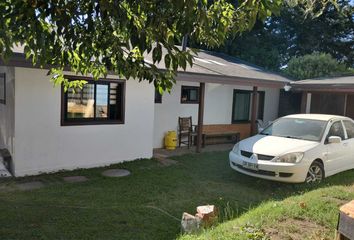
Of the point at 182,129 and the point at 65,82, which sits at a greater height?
the point at 65,82

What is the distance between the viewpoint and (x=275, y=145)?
7.52 meters

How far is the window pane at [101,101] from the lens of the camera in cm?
884

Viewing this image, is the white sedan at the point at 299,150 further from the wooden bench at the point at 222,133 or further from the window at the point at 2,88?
the window at the point at 2,88

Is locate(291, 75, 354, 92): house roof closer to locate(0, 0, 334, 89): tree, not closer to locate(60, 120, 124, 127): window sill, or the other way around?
locate(60, 120, 124, 127): window sill

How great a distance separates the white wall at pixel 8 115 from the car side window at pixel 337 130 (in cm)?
729

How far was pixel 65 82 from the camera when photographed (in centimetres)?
363

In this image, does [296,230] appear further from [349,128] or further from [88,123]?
[88,123]

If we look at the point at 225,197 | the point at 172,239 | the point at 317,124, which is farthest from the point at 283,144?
the point at 172,239

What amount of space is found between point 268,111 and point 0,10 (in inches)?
594

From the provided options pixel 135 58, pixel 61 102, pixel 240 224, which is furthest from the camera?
pixel 61 102

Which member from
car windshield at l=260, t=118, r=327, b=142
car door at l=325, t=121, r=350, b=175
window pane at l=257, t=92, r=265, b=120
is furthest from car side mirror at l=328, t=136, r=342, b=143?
window pane at l=257, t=92, r=265, b=120

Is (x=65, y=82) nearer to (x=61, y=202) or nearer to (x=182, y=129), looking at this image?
(x=61, y=202)

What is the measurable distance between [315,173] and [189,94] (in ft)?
20.2

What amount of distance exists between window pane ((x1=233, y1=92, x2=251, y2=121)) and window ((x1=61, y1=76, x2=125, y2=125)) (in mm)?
6565
